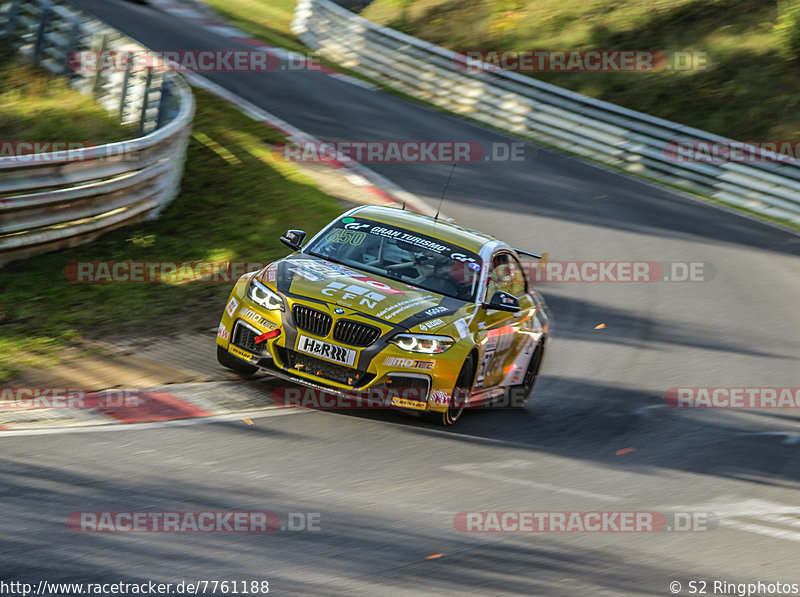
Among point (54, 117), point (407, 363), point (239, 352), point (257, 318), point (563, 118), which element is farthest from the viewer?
point (563, 118)

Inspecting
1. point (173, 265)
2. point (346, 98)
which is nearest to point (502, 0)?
point (346, 98)

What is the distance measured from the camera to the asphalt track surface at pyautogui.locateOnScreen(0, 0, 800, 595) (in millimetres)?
5645

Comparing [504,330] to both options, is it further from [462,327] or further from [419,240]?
[419,240]

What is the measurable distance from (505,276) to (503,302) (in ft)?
2.70

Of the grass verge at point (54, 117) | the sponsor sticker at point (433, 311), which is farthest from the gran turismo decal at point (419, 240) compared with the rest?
the grass verge at point (54, 117)

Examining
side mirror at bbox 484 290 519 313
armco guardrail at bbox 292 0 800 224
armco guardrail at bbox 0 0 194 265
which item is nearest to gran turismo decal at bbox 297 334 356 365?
side mirror at bbox 484 290 519 313

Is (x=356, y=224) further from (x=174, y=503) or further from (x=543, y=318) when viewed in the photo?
(x=174, y=503)

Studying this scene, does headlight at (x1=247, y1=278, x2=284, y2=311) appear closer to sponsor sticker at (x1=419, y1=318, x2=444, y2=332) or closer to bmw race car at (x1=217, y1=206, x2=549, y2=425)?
bmw race car at (x1=217, y1=206, x2=549, y2=425)

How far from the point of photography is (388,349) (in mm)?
8148

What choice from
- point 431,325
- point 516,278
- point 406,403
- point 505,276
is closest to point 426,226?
point 505,276

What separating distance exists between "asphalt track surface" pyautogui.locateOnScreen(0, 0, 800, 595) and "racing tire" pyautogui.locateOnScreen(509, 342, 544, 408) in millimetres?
132

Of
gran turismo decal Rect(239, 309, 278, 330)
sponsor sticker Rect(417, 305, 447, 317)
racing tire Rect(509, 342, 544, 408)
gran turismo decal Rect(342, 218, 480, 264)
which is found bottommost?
racing tire Rect(509, 342, 544, 408)

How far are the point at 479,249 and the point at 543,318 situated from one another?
125 cm

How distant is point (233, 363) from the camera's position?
8.77m
